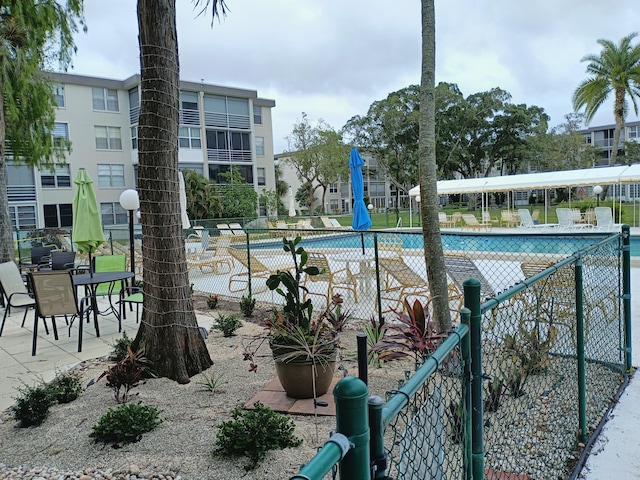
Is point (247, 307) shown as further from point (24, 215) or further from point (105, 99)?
point (105, 99)

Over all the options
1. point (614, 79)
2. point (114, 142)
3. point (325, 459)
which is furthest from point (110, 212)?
point (325, 459)

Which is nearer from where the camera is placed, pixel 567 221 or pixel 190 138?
pixel 567 221

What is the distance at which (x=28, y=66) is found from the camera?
10.7 meters

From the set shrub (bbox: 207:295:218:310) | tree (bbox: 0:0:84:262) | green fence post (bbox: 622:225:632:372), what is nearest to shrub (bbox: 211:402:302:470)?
green fence post (bbox: 622:225:632:372)

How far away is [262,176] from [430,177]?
3415 centimetres

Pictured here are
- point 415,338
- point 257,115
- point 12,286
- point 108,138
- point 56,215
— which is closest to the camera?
point 415,338

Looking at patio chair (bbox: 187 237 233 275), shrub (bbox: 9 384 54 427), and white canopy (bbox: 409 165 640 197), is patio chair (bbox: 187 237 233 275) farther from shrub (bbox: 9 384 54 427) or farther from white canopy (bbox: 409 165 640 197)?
white canopy (bbox: 409 165 640 197)

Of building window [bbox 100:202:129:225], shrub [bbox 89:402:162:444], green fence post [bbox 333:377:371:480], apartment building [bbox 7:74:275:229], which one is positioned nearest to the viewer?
green fence post [bbox 333:377:371:480]

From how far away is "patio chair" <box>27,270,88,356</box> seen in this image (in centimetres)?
553

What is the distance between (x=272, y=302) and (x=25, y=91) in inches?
329

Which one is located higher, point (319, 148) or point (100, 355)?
point (319, 148)

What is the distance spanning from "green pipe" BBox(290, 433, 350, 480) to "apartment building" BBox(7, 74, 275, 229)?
29796 mm

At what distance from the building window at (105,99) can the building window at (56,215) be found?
6687mm

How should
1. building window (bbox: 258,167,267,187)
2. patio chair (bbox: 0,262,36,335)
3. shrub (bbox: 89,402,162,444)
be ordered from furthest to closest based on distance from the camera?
building window (bbox: 258,167,267,187), patio chair (bbox: 0,262,36,335), shrub (bbox: 89,402,162,444)
